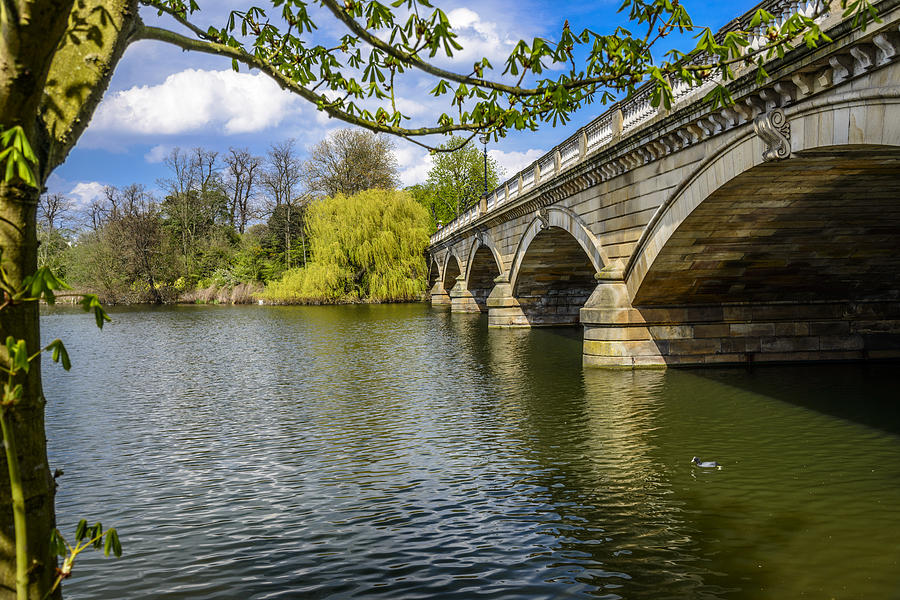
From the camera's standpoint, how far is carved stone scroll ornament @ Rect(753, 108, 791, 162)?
8.52 meters

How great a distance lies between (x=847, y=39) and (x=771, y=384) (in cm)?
687

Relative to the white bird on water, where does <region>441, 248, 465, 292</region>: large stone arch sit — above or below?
above

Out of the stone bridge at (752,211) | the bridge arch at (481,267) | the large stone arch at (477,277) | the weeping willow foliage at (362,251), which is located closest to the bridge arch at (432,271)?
the weeping willow foliage at (362,251)

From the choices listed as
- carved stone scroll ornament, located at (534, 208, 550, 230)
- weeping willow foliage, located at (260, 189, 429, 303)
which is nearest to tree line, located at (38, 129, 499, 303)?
weeping willow foliage, located at (260, 189, 429, 303)

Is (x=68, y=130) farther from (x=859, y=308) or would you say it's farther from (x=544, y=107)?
(x=859, y=308)

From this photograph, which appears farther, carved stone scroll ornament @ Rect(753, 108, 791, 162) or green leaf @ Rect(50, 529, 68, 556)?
carved stone scroll ornament @ Rect(753, 108, 791, 162)

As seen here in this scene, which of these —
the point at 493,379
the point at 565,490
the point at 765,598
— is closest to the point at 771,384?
the point at 493,379

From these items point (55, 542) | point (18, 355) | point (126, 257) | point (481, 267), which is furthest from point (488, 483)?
point (126, 257)

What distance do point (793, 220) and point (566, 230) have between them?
7.15 m

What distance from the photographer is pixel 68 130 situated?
236 centimetres

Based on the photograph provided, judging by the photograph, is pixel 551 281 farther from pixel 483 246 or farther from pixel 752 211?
pixel 752 211

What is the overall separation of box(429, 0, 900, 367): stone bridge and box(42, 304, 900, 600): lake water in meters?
1.15

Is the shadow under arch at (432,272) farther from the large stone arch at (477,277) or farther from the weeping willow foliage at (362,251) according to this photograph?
the large stone arch at (477,277)

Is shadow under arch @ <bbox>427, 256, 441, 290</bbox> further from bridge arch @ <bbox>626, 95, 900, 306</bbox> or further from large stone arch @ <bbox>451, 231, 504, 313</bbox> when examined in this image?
bridge arch @ <bbox>626, 95, 900, 306</bbox>
